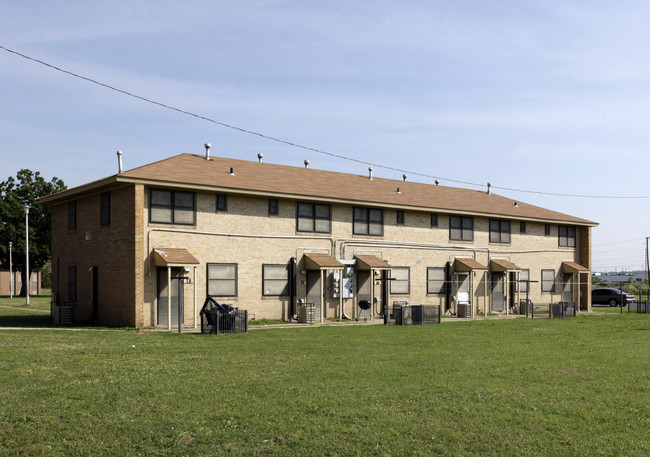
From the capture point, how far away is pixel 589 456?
25.2 feet

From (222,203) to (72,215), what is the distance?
23.6 feet

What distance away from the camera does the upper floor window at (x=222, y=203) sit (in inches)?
1040

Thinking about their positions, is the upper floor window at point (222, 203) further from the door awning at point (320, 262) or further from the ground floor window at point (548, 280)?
the ground floor window at point (548, 280)

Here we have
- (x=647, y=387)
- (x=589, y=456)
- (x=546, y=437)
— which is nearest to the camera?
(x=589, y=456)

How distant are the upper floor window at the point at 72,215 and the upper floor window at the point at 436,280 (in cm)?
1684

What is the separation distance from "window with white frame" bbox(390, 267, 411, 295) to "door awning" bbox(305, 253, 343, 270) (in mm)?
4219

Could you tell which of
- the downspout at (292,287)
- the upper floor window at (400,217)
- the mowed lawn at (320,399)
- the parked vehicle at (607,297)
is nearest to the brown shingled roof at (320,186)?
the upper floor window at (400,217)

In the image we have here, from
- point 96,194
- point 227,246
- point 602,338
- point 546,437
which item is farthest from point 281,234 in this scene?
point 546,437

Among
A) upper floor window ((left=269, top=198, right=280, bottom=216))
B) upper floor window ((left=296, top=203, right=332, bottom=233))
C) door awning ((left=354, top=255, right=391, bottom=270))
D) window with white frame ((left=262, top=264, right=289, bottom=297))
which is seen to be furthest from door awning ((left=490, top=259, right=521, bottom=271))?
upper floor window ((left=269, top=198, right=280, bottom=216))

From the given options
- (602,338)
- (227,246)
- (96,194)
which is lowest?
(602,338)

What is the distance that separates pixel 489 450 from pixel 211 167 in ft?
74.8

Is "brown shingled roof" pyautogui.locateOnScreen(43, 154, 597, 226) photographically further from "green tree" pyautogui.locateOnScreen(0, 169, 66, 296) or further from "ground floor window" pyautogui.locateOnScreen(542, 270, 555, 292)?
"green tree" pyautogui.locateOnScreen(0, 169, 66, 296)

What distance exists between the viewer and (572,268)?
4003 cm

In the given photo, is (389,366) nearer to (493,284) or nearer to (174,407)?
(174,407)
